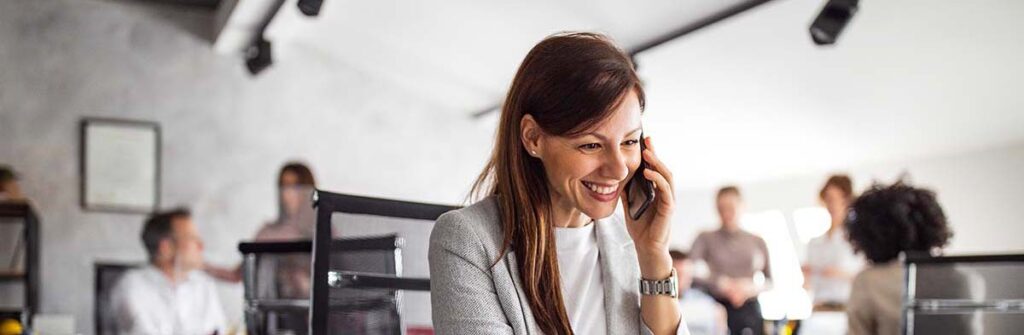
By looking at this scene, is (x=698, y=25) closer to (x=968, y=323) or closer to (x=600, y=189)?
(x=968, y=323)

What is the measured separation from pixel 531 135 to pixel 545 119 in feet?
0.15

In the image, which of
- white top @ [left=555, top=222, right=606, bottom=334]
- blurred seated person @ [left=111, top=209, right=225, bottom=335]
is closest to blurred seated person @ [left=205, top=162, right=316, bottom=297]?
blurred seated person @ [left=111, top=209, right=225, bottom=335]

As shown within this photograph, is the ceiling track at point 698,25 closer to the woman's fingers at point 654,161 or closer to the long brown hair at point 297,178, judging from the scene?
the long brown hair at point 297,178

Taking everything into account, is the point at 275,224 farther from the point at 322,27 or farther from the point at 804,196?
the point at 804,196

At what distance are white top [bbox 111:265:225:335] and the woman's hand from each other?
317cm

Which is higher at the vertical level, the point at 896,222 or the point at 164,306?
the point at 896,222

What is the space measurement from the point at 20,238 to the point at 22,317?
3.43 meters

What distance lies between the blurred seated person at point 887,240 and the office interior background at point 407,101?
132 inches

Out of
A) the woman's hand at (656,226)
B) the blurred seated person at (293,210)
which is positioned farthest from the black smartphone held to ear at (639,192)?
the blurred seated person at (293,210)

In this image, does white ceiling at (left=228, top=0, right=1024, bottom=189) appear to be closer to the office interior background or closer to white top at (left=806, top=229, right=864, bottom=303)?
the office interior background

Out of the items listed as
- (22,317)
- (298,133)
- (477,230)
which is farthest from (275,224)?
(477,230)

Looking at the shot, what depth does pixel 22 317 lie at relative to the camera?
12.1 ft

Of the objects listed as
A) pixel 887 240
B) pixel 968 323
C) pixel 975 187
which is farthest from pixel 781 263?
pixel 968 323

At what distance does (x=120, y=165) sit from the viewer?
24.9 feet
